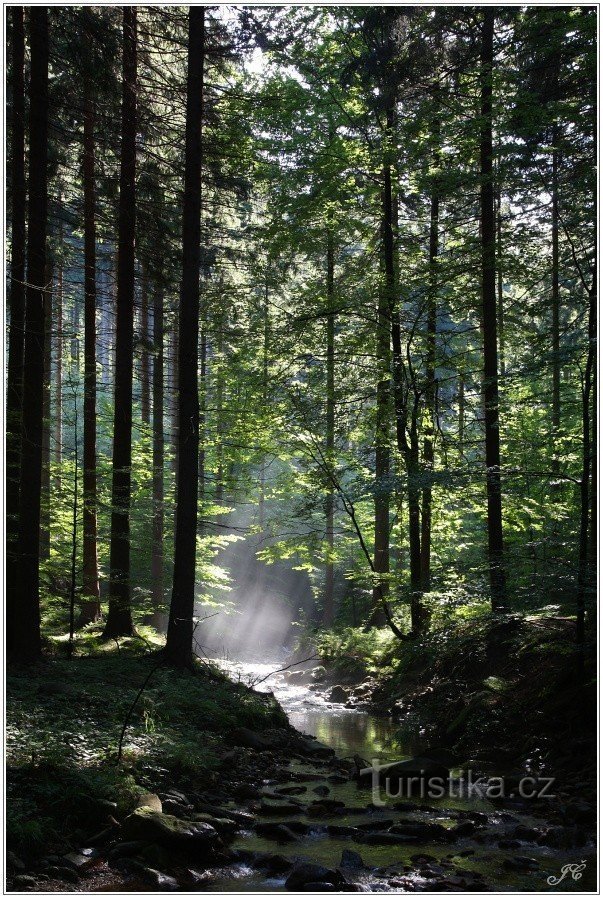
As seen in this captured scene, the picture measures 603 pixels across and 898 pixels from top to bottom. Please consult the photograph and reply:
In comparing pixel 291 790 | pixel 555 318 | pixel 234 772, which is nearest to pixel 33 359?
pixel 234 772

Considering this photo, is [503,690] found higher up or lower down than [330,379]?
lower down

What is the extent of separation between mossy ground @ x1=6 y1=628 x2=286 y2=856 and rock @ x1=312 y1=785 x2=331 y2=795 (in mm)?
1072

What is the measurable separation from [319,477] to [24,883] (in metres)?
9.94

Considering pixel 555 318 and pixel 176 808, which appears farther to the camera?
pixel 555 318

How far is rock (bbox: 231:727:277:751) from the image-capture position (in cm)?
841

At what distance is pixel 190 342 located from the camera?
10.9 metres

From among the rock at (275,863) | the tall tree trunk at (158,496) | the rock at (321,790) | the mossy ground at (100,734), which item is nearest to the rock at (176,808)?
the mossy ground at (100,734)

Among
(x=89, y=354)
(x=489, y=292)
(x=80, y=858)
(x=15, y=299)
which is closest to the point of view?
(x=80, y=858)

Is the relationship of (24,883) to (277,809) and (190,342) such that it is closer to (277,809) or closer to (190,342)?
(277,809)

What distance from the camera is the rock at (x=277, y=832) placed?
5520 millimetres

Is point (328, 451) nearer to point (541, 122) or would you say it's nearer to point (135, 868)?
point (541, 122)

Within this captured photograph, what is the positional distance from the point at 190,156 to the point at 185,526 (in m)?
6.27

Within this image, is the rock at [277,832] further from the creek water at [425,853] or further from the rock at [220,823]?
the rock at [220,823]

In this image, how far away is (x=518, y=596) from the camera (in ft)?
25.4
